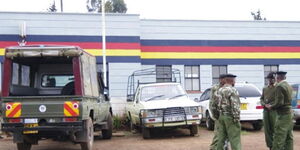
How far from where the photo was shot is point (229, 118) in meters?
7.35

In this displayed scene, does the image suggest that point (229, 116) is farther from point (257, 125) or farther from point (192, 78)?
point (192, 78)

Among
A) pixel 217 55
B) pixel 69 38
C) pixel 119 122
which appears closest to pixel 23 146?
pixel 119 122

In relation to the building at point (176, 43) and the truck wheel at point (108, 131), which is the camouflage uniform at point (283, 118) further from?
the building at point (176, 43)

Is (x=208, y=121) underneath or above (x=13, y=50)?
underneath

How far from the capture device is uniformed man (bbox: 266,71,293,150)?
775cm

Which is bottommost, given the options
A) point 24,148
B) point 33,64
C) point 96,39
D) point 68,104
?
point 24,148

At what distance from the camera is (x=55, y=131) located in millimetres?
8578

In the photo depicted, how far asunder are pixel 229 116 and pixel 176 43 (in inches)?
524

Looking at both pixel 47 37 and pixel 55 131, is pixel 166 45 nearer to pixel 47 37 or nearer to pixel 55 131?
pixel 47 37

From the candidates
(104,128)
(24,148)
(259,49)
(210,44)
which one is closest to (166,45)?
(210,44)

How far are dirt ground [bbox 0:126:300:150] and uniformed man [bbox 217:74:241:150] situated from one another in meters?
2.36

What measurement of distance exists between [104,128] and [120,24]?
8587 mm

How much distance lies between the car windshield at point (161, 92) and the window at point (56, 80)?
9.43 ft

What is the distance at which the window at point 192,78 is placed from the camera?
20844mm
